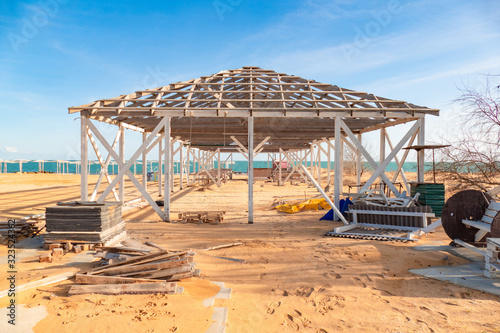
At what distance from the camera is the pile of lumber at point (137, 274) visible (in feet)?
15.9

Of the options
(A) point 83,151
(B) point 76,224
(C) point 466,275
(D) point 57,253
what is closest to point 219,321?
(D) point 57,253

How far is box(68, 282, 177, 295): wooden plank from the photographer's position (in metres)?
4.78

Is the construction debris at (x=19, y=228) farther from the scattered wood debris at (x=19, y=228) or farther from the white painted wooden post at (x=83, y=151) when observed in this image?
the white painted wooden post at (x=83, y=151)

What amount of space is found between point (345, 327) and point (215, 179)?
85.6 feet

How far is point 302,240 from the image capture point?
8.88m

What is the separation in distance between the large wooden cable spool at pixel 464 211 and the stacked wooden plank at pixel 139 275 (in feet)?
21.0

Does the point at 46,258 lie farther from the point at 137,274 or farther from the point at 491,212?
the point at 491,212

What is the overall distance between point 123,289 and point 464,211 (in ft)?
25.8

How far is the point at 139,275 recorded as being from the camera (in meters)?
5.32

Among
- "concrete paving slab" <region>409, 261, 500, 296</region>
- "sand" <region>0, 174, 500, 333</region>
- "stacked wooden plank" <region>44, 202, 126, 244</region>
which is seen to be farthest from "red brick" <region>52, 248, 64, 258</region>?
"concrete paving slab" <region>409, 261, 500, 296</region>

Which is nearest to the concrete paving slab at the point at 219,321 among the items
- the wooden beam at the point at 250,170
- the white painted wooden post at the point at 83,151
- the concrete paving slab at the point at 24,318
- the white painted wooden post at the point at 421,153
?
the concrete paving slab at the point at 24,318

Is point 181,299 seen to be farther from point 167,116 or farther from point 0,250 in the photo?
point 167,116

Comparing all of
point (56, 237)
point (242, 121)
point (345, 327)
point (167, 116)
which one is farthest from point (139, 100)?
point (345, 327)

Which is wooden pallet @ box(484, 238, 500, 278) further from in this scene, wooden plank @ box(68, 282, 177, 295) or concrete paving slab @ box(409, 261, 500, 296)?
wooden plank @ box(68, 282, 177, 295)
